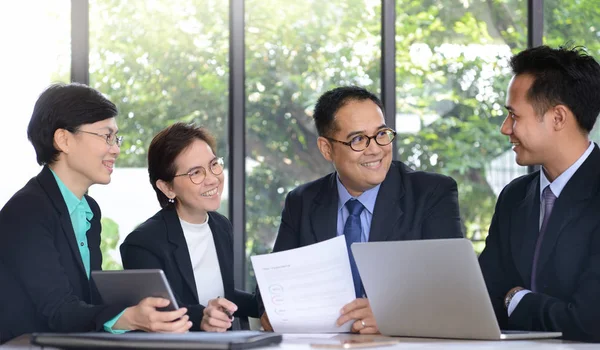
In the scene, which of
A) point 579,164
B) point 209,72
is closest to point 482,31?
point 209,72

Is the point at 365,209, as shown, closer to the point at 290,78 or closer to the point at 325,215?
the point at 325,215

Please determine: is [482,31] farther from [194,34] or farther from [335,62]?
[194,34]

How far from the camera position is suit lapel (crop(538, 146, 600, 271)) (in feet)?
9.21

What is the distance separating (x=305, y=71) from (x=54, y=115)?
2362mm

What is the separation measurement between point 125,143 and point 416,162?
1.74 meters

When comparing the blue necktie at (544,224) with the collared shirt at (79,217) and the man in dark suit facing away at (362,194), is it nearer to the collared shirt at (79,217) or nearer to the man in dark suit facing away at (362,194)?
the man in dark suit facing away at (362,194)

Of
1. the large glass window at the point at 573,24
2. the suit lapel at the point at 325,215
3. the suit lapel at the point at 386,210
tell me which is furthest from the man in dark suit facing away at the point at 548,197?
the large glass window at the point at 573,24

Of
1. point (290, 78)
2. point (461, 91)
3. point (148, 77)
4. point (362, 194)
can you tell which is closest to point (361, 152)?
point (362, 194)

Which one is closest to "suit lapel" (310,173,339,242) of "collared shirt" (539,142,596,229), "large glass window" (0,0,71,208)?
"collared shirt" (539,142,596,229)

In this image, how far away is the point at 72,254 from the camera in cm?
286

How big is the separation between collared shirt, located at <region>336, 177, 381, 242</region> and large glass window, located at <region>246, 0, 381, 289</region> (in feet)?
6.26

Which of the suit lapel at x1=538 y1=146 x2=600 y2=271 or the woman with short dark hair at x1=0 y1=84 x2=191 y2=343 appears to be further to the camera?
the suit lapel at x1=538 y1=146 x2=600 y2=271

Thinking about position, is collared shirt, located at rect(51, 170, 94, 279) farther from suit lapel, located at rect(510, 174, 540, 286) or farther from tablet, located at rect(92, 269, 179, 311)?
suit lapel, located at rect(510, 174, 540, 286)

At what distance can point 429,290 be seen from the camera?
7.61 feet
